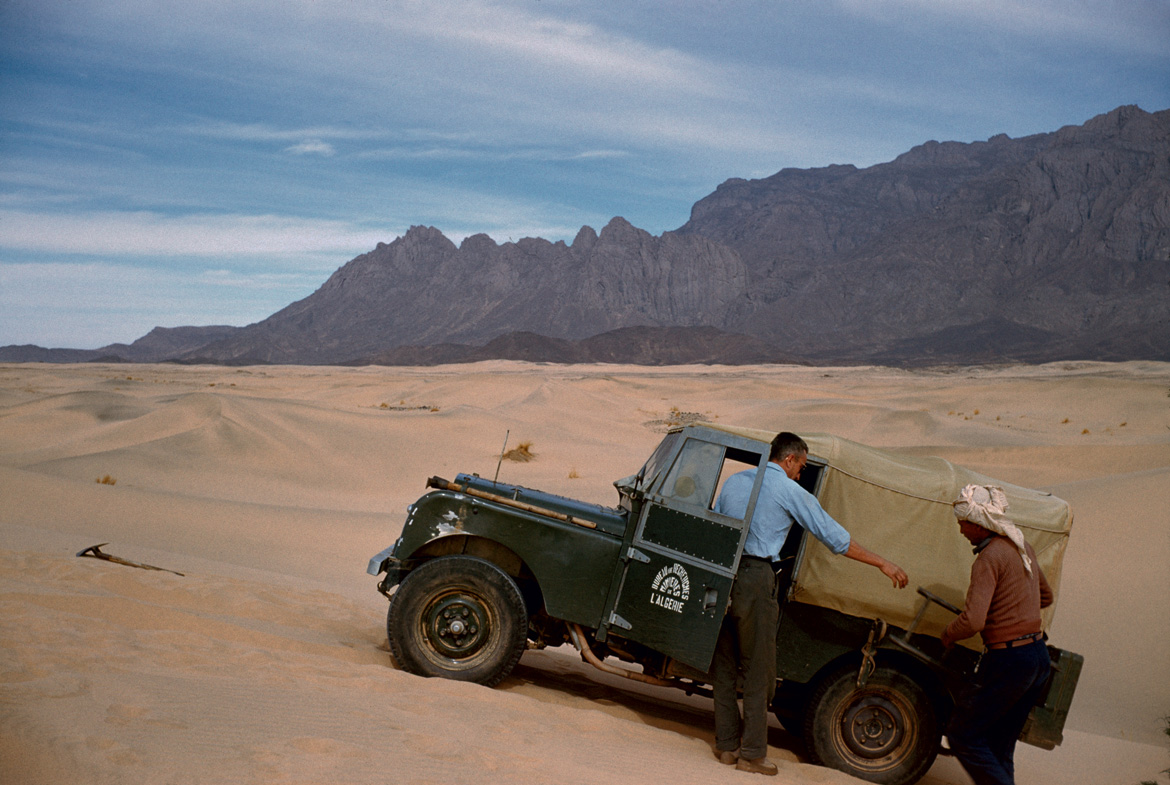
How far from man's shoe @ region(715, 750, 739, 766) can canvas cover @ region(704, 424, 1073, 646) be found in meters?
1.14

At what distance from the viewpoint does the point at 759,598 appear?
6.10m

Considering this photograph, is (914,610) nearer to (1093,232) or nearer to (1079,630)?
(1079,630)

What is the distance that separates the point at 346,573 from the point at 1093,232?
7614 inches

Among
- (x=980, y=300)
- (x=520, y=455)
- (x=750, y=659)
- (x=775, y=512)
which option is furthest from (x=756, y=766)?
(x=980, y=300)

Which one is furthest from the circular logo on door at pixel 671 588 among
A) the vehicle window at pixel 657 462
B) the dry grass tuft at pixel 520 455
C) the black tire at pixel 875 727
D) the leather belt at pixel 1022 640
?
the dry grass tuft at pixel 520 455

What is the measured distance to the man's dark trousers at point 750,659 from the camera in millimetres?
6023

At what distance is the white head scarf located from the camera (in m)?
5.62

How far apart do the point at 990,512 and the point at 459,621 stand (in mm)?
3792

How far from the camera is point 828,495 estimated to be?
21.2ft

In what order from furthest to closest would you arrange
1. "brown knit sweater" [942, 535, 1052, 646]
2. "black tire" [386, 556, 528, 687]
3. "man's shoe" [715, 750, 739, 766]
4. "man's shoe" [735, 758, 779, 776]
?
"black tire" [386, 556, 528, 687]
"man's shoe" [715, 750, 739, 766]
"man's shoe" [735, 758, 779, 776]
"brown knit sweater" [942, 535, 1052, 646]

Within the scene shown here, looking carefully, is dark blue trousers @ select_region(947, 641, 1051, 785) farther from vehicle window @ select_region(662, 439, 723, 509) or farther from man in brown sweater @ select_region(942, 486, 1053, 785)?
vehicle window @ select_region(662, 439, 723, 509)

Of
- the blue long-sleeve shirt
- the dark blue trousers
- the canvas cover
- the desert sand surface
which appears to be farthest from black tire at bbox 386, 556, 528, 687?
the dark blue trousers

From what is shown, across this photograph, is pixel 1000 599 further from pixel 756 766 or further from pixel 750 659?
pixel 756 766

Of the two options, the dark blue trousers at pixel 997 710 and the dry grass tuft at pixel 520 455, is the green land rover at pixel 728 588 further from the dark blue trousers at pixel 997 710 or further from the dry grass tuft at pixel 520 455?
the dry grass tuft at pixel 520 455
